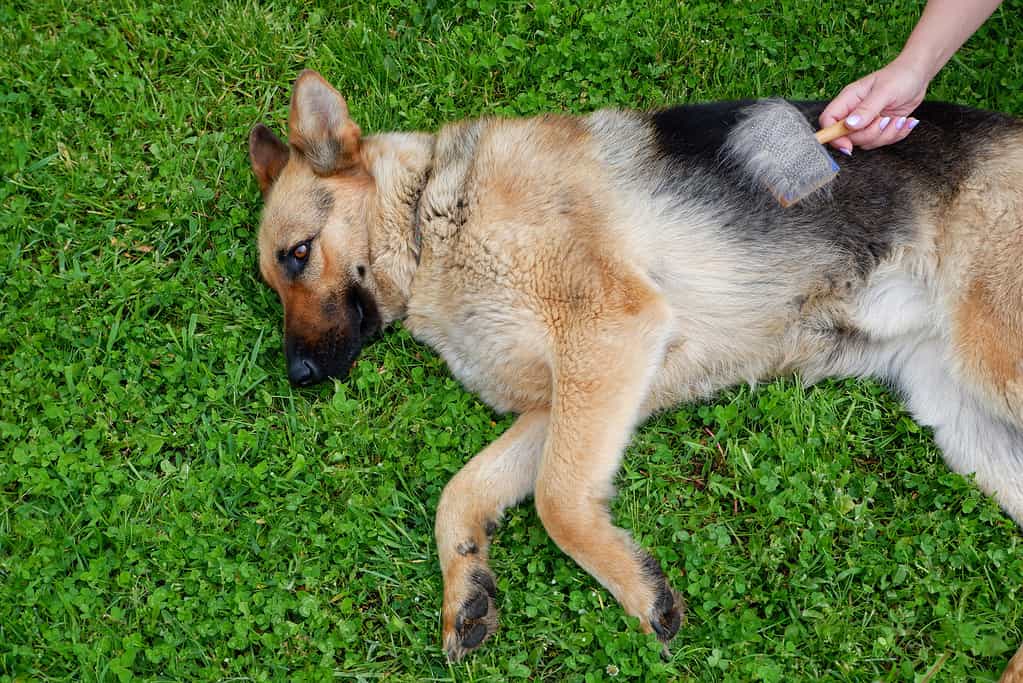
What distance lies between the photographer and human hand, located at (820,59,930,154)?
3992 mm

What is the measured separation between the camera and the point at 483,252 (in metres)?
4.00

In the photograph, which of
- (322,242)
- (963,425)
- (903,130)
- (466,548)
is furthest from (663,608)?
(903,130)

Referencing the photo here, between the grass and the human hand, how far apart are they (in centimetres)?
122

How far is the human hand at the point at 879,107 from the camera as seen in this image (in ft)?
13.1

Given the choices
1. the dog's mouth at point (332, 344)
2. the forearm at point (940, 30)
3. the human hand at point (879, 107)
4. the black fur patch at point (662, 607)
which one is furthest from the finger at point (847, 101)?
the dog's mouth at point (332, 344)

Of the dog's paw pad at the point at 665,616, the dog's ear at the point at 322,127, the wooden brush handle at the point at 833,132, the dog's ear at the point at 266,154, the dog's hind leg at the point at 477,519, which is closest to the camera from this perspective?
the dog's paw pad at the point at 665,616

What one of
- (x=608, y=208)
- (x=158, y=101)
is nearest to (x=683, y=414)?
(x=608, y=208)

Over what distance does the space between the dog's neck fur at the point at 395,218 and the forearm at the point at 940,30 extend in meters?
2.44

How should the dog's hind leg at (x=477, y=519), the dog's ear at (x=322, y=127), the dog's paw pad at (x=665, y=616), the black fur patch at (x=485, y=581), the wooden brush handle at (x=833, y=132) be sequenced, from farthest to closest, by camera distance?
the dog's ear at (x=322, y=127)
the wooden brush handle at (x=833, y=132)
the black fur patch at (x=485, y=581)
the dog's hind leg at (x=477, y=519)
the dog's paw pad at (x=665, y=616)

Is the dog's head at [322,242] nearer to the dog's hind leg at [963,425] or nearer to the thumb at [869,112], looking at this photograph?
the thumb at [869,112]

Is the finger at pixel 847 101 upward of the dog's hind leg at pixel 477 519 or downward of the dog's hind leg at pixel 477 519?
upward

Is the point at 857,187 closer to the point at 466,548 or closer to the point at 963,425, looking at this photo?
the point at 963,425

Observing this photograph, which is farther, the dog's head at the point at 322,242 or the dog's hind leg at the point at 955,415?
the dog's head at the point at 322,242

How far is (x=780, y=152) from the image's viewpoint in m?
3.97
